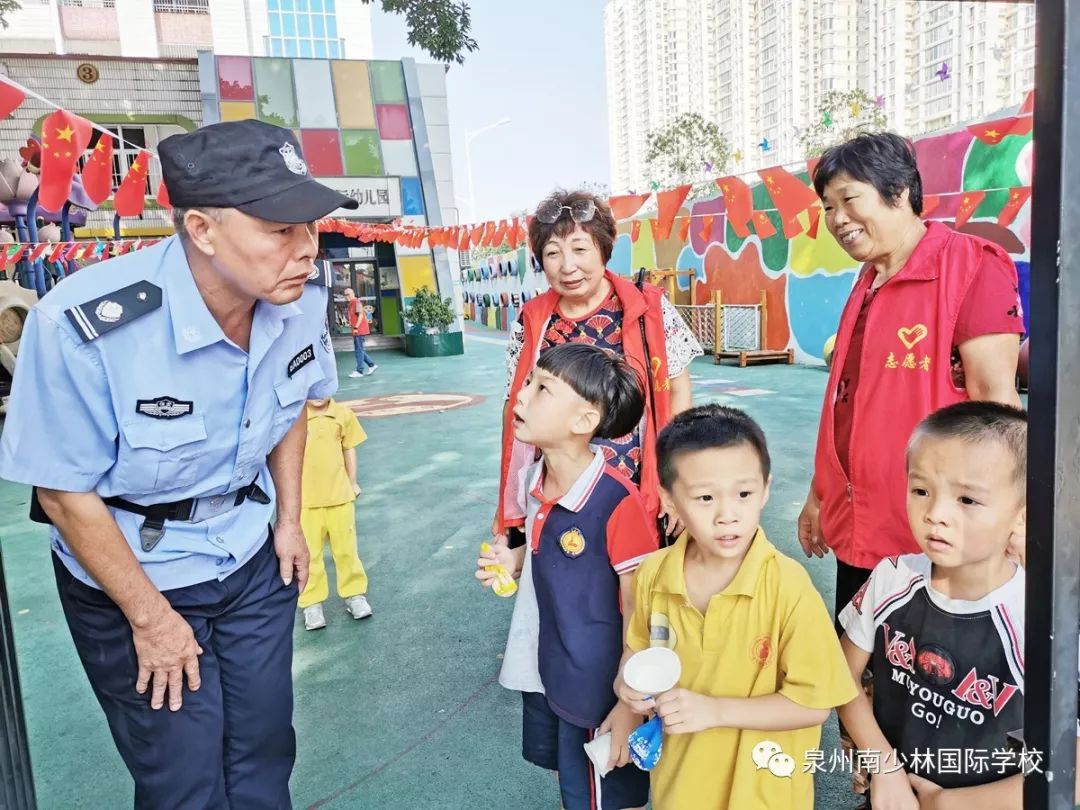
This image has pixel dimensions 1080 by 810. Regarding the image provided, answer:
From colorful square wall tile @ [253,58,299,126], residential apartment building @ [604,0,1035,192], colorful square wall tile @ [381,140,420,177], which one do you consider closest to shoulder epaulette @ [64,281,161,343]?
colorful square wall tile @ [381,140,420,177]

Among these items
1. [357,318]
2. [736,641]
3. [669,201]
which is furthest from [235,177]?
[357,318]

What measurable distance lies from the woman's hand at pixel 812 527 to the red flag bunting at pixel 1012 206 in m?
7.15

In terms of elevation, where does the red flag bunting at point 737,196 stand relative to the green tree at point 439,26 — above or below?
below

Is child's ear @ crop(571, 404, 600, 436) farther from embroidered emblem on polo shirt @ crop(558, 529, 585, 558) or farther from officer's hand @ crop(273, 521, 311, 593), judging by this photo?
officer's hand @ crop(273, 521, 311, 593)

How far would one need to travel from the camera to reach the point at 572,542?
1649mm

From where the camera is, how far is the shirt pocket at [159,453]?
131cm

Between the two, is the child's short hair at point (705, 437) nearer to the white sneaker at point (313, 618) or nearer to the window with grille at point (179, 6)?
the white sneaker at point (313, 618)

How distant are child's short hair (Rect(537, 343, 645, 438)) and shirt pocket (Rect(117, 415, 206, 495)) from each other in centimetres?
75

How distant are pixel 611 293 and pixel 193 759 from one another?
5.24ft

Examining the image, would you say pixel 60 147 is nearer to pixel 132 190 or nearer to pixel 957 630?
pixel 132 190

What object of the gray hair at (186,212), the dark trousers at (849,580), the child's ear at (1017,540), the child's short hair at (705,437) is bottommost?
the dark trousers at (849,580)

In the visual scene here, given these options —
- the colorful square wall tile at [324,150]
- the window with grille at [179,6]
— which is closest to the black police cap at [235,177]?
the colorful square wall tile at [324,150]

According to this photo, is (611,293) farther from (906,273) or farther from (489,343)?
(489,343)

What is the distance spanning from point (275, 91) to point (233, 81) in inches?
34.5
